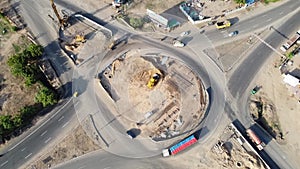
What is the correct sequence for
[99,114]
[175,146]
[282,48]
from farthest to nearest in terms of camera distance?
[282,48] → [99,114] → [175,146]

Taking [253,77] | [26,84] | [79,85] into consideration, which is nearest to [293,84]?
[253,77]

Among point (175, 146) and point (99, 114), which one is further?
point (99, 114)

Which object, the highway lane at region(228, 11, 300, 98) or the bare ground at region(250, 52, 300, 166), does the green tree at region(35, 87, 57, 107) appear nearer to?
the highway lane at region(228, 11, 300, 98)

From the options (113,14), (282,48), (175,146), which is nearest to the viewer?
(175,146)

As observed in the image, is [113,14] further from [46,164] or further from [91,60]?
[46,164]

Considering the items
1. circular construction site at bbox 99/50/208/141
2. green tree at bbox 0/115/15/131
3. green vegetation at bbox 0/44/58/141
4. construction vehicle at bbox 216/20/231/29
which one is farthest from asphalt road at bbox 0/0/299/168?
circular construction site at bbox 99/50/208/141

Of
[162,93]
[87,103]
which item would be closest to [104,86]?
[87,103]
